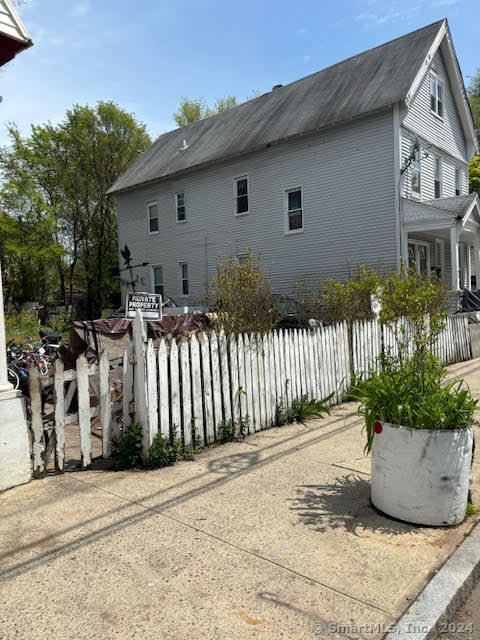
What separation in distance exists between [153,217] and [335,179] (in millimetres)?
10193

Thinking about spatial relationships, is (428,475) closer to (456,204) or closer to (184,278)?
(456,204)

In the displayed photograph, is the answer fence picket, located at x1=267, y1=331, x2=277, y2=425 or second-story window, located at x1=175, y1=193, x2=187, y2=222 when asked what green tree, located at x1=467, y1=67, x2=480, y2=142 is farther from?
fence picket, located at x1=267, y1=331, x2=277, y2=425

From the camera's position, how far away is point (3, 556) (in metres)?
3.12

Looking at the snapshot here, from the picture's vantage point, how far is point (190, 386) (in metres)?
5.12

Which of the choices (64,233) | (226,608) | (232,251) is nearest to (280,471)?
(226,608)

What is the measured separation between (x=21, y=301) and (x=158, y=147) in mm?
12070

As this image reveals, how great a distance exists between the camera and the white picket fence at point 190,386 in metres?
4.53

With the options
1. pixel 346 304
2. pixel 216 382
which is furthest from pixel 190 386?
pixel 346 304

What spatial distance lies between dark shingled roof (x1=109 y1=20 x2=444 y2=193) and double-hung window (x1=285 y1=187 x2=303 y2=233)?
1980mm

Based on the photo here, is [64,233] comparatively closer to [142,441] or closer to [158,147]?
[158,147]

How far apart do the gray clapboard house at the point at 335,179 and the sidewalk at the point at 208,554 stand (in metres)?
11.1

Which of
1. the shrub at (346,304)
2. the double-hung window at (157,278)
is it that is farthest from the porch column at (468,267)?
the double-hung window at (157,278)

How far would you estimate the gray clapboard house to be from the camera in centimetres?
1513

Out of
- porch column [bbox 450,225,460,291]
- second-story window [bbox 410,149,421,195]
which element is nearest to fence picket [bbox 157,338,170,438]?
porch column [bbox 450,225,460,291]
